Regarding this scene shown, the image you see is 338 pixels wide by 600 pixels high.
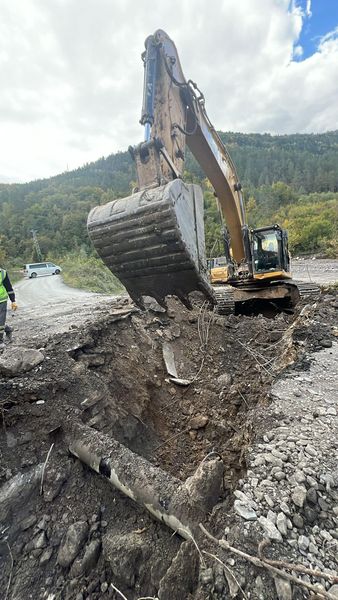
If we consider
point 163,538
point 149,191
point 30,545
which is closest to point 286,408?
point 163,538

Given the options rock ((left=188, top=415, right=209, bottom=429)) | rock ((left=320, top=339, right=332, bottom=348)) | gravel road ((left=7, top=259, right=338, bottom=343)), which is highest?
gravel road ((left=7, top=259, right=338, bottom=343))

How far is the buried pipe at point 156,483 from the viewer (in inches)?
59.8

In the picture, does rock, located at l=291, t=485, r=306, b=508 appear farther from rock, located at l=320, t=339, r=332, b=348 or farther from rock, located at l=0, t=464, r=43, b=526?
rock, located at l=320, t=339, r=332, b=348

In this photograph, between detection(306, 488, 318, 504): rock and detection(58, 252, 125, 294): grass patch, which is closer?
detection(306, 488, 318, 504): rock

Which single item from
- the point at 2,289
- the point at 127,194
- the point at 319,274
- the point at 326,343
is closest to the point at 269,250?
the point at 326,343

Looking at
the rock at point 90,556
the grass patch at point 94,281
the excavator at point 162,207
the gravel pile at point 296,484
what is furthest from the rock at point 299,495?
the grass patch at point 94,281

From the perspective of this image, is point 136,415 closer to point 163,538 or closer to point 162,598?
point 163,538

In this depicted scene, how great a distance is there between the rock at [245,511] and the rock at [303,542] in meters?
0.20

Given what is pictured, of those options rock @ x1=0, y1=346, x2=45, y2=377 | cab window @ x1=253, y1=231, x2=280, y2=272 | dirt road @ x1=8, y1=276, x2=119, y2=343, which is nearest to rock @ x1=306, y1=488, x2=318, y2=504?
rock @ x1=0, y1=346, x2=45, y2=377

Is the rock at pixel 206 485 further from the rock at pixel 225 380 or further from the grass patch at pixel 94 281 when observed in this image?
the grass patch at pixel 94 281

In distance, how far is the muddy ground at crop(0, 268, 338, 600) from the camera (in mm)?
1305

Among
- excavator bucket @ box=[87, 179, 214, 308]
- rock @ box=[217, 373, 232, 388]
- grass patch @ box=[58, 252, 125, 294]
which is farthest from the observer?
grass patch @ box=[58, 252, 125, 294]

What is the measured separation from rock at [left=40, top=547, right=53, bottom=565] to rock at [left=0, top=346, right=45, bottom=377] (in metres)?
1.22

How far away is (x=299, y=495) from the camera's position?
4.86 feet
